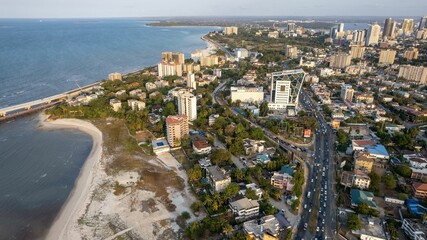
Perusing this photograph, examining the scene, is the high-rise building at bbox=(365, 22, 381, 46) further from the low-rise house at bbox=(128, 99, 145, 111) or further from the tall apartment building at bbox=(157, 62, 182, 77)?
the low-rise house at bbox=(128, 99, 145, 111)

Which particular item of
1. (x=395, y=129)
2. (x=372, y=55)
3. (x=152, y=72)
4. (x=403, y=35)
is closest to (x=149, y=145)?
(x=395, y=129)

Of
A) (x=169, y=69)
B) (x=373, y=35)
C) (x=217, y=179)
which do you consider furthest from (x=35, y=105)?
(x=373, y=35)

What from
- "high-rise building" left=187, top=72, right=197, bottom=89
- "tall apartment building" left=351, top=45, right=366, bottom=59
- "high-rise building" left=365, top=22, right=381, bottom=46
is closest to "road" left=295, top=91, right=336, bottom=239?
"high-rise building" left=187, top=72, right=197, bottom=89

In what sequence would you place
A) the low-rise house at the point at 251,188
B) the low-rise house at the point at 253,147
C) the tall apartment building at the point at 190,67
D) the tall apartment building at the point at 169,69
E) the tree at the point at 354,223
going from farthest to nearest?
the tall apartment building at the point at 190,67 → the tall apartment building at the point at 169,69 → the low-rise house at the point at 253,147 → the low-rise house at the point at 251,188 → the tree at the point at 354,223

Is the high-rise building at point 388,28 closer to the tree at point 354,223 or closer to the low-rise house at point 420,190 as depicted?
the low-rise house at point 420,190

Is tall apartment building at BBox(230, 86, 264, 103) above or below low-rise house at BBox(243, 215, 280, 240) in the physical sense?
above

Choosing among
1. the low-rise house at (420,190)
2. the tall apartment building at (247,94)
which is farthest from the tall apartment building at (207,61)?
the low-rise house at (420,190)
